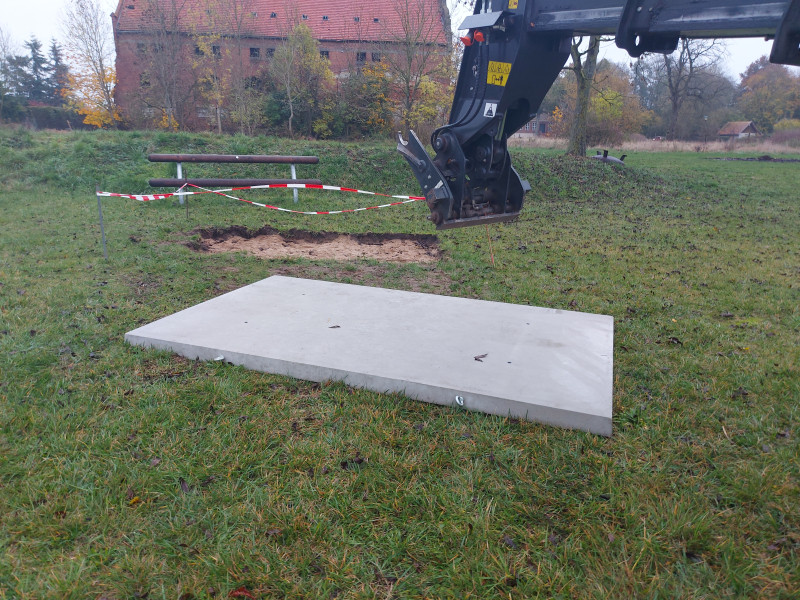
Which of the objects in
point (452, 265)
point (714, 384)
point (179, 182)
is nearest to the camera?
point (714, 384)

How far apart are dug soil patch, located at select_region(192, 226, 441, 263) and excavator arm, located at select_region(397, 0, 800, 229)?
375cm

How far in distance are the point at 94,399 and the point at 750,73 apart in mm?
72587

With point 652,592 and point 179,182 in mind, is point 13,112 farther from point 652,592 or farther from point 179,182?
point 652,592

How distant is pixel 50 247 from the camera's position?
7691 mm

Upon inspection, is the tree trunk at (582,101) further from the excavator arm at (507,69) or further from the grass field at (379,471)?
the excavator arm at (507,69)

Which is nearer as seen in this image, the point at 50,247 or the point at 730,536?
the point at 730,536

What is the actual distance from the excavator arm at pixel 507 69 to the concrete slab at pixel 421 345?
95 cm

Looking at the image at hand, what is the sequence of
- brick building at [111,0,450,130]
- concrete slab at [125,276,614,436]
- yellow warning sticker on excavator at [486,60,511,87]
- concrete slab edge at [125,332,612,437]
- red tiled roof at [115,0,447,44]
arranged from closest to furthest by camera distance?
concrete slab edge at [125,332,612,437], concrete slab at [125,276,614,436], yellow warning sticker on excavator at [486,60,511,87], brick building at [111,0,450,130], red tiled roof at [115,0,447,44]

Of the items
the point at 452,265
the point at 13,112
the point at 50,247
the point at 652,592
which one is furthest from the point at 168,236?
the point at 13,112

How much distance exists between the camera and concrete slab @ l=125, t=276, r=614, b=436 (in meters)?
3.42

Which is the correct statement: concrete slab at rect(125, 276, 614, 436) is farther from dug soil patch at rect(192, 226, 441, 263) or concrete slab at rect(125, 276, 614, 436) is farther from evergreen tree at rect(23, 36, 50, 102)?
evergreen tree at rect(23, 36, 50, 102)

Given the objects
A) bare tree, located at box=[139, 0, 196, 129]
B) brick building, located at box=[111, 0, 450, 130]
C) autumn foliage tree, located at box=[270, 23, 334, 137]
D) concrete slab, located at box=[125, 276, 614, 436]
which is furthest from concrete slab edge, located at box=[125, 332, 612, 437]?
bare tree, located at box=[139, 0, 196, 129]

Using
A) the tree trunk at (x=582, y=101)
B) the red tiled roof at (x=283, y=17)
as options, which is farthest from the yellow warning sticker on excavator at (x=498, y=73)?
the red tiled roof at (x=283, y=17)

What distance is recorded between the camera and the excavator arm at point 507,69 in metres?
2.91
